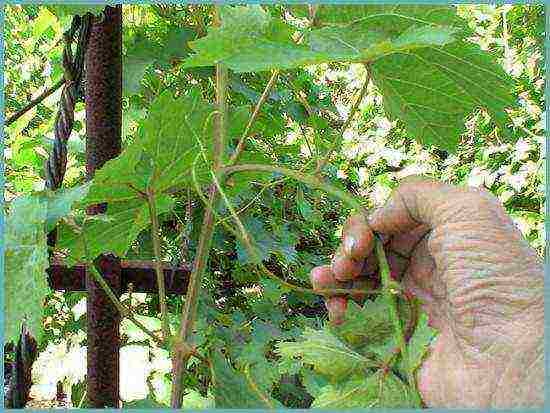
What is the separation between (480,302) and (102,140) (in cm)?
48

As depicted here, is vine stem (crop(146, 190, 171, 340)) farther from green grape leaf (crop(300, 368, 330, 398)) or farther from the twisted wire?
green grape leaf (crop(300, 368, 330, 398))

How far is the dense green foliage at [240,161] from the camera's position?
552mm

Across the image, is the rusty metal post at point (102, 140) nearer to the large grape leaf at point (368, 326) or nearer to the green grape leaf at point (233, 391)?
the green grape leaf at point (233, 391)

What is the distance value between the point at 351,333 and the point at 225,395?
16cm

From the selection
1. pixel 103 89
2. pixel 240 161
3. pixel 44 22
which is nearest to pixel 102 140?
pixel 103 89

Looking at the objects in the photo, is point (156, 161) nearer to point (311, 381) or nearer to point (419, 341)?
point (419, 341)

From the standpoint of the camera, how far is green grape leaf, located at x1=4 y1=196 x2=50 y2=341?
522 mm

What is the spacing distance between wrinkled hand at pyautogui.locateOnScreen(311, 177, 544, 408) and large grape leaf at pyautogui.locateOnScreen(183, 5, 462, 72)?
164 millimetres

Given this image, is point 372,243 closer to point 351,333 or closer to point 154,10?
point 351,333

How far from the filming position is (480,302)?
65cm

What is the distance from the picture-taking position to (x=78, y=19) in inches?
29.9

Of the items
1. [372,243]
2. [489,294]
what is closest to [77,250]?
[372,243]

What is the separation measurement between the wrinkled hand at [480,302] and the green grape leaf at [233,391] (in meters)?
0.16

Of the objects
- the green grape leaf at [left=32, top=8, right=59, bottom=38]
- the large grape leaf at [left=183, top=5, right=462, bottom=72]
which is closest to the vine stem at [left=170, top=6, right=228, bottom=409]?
the large grape leaf at [left=183, top=5, right=462, bottom=72]
